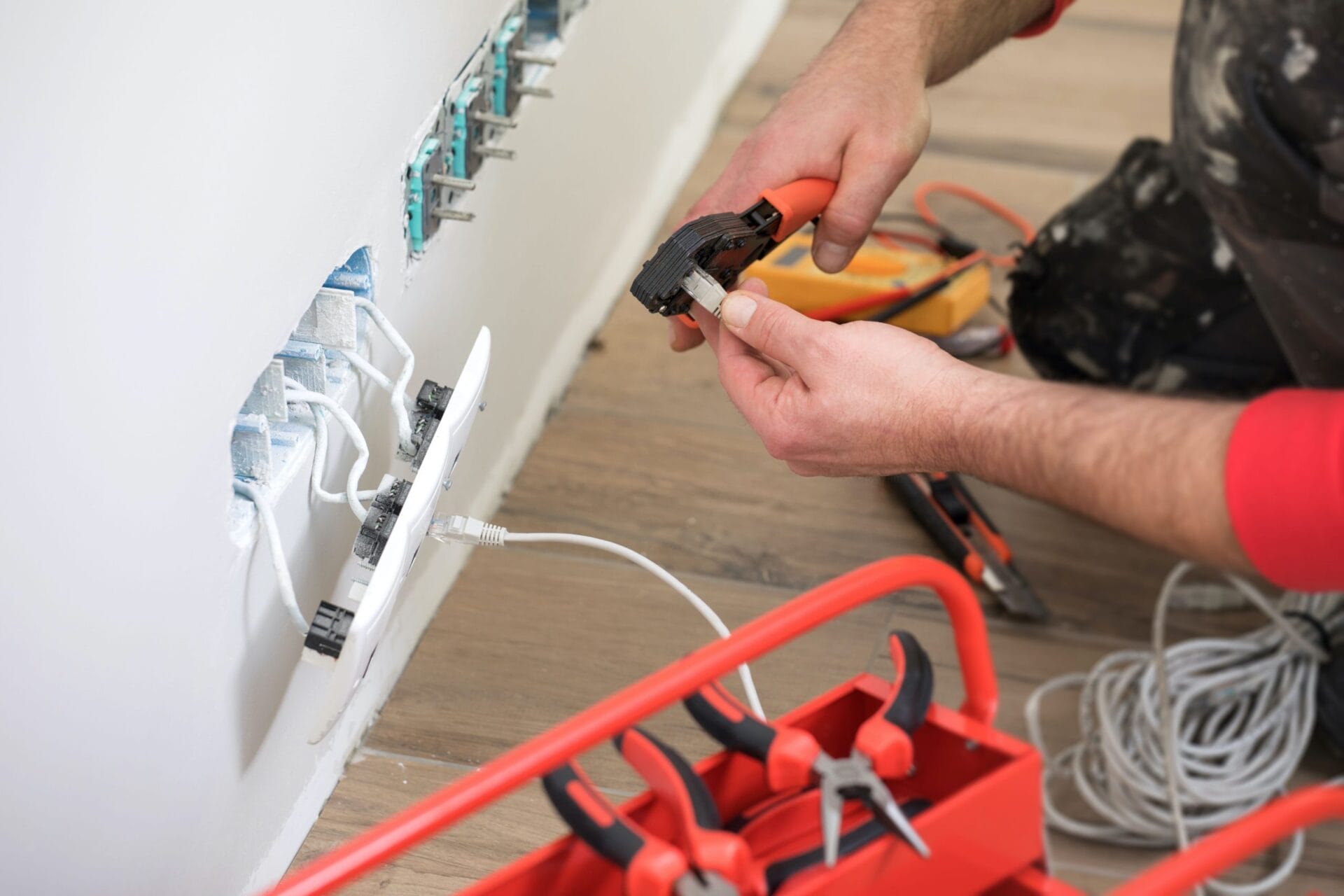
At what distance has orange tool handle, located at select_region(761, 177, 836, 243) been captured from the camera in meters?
0.76

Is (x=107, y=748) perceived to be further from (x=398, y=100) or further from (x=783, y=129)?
(x=783, y=129)

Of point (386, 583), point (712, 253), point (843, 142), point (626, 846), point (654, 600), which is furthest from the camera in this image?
point (654, 600)

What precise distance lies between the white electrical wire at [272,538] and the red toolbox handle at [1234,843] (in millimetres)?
410

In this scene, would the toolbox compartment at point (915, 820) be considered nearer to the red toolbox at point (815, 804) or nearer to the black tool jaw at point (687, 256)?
the red toolbox at point (815, 804)

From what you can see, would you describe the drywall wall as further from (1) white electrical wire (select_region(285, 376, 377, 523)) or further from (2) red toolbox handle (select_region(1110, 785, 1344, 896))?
(2) red toolbox handle (select_region(1110, 785, 1344, 896))

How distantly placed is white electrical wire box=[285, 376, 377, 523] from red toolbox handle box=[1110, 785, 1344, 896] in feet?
1.37

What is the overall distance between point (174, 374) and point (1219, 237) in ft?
3.28

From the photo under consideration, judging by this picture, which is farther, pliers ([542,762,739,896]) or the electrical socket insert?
the electrical socket insert

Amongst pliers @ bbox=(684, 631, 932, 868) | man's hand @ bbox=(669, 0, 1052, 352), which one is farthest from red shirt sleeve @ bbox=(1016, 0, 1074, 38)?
pliers @ bbox=(684, 631, 932, 868)

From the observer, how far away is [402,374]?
0.73 meters

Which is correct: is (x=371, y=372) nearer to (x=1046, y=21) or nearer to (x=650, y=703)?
(x=650, y=703)

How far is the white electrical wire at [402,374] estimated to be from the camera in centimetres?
70

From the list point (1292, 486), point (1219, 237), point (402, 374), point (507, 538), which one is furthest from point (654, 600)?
point (1219, 237)

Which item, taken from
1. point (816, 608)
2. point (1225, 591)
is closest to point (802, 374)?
point (816, 608)
